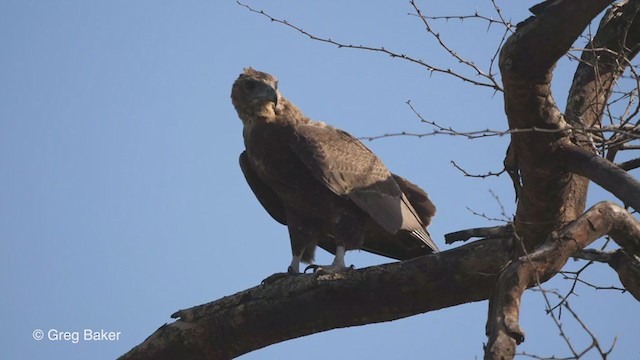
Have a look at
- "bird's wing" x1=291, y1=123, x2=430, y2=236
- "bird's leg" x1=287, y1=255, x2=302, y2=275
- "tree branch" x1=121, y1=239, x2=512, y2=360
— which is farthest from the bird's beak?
"tree branch" x1=121, y1=239, x2=512, y2=360

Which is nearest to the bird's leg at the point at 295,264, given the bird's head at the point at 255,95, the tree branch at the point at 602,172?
the bird's head at the point at 255,95

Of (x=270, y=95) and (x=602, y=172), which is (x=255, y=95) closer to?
(x=270, y=95)

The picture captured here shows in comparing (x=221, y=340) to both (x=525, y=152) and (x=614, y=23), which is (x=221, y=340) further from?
(x=614, y=23)

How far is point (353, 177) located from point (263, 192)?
92 centimetres

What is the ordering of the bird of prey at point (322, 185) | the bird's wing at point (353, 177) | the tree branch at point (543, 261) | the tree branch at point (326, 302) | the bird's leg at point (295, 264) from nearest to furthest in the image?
the tree branch at point (543, 261) → the tree branch at point (326, 302) → the bird's wing at point (353, 177) → the bird of prey at point (322, 185) → the bird's leg at point (295, 264)

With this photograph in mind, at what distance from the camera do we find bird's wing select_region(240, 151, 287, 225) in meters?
7.81

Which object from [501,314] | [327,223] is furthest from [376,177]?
[501,314]

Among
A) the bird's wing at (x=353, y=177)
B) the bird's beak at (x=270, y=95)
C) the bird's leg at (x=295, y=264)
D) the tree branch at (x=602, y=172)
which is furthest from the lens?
the bird's beak at (x=270, y=95)

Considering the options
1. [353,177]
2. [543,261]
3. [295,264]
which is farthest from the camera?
[295,264]

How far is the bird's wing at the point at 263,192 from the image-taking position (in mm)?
7812

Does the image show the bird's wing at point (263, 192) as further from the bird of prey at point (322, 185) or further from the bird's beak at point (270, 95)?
the bird's beak at point (270, 95)

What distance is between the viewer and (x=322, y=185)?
7.35 m

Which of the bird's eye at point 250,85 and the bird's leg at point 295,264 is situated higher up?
the bird's eye at point 250,85

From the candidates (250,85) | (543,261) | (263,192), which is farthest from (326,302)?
(250,85)
